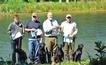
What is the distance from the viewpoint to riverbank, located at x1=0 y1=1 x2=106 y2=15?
55.4 meters

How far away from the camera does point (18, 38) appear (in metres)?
14.2

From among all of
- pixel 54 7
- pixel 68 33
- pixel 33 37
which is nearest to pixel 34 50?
pixel 33 37

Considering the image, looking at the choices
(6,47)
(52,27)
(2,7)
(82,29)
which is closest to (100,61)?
(52,27)

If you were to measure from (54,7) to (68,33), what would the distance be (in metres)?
43.5

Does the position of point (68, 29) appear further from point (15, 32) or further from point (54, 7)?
point (54, 7)

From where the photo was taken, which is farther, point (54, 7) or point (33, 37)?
point (54, 7)

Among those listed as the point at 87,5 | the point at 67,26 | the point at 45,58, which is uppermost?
the point at 67,26

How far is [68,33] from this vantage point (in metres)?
14.5

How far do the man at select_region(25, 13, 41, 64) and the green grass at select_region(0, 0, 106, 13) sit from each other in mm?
40376

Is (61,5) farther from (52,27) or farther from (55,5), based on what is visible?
(52,27)

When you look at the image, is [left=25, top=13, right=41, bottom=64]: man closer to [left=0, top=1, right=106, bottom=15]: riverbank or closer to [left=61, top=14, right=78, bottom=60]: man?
[left=61, top=14, right=78, bottom=60]: man

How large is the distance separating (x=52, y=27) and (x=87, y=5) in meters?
45.5

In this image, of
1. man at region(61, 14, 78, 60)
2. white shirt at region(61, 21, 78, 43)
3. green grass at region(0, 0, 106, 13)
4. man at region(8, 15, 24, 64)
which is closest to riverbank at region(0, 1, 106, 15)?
green grass at region(0, 0, 106, 13)

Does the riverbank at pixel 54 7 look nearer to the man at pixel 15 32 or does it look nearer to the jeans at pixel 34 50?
the jeans at pixel 34 50
